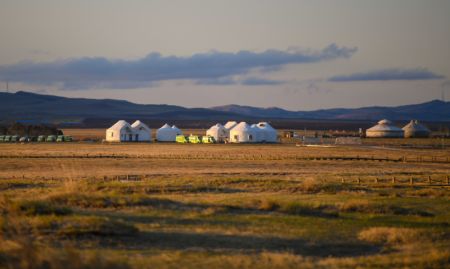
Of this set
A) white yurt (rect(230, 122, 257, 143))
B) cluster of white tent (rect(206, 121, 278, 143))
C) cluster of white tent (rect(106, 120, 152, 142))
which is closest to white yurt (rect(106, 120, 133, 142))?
cluster of white tent (rect(106, 120, 152, 142))

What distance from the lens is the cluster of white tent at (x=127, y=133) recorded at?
305 feet

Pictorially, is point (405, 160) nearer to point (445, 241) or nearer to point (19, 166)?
point (19, 166)

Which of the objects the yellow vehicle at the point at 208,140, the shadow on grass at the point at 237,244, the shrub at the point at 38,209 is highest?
the yellow vehicle at the point at 208,140

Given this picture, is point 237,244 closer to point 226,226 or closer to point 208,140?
point 226,226

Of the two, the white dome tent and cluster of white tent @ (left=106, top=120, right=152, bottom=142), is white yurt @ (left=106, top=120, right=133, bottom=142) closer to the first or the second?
cluster of white tent @ (left=106, top=120, right=152, bottom=142)

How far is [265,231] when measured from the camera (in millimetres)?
17812

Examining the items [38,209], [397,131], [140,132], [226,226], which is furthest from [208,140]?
[226,226]

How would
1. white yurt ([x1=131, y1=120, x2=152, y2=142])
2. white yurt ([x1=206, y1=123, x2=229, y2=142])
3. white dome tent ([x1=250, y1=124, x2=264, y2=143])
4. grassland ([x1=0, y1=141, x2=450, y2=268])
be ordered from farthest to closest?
white yurt ([x1=206, y1=123, x2=229, y2=142]) < white yurt ([x1=131, y1=120, x2=152, y2=142]) < white dome tent ([x1=250, y1=124, x2=264, y2=143]) < grassland ([x1=0, y1=141, x2=450, y2=268])

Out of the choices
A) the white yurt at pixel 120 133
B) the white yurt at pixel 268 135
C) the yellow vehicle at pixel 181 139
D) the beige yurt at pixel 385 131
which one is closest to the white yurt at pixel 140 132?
the white yurt at pixel 120 133

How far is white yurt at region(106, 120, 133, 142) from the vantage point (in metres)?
92.8

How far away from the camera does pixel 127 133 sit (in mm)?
93938

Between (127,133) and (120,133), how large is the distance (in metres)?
1.31

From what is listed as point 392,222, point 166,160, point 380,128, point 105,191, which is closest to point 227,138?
point 380,128

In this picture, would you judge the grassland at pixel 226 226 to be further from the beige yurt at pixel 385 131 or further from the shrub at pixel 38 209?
the beige yurt at pixel 385 131
